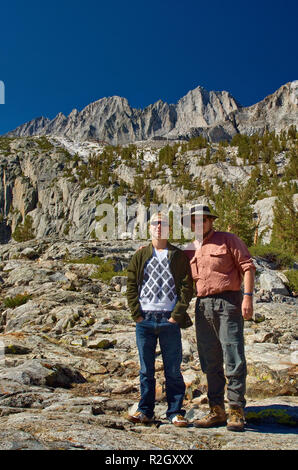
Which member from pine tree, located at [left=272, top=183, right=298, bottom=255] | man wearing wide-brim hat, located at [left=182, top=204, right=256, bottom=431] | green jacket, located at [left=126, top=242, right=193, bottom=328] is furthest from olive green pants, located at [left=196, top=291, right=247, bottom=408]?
pine tree, located at [left=272, top=183, right=298, bottom=255]

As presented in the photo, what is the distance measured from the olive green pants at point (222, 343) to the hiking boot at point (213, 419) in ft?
0.22

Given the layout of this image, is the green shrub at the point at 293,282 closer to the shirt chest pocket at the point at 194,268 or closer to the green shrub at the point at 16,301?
the green shrub at the point at 16,301

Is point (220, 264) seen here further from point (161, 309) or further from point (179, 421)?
point (179, 421)

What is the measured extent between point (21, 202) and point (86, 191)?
19.1 meters

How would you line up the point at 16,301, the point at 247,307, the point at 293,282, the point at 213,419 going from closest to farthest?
1. the point at 213,419
2. the point at 247,307
3. the point at 16,301
4. the point at 293,282

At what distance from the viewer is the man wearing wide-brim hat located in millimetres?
3254

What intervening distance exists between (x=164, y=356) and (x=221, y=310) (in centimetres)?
79

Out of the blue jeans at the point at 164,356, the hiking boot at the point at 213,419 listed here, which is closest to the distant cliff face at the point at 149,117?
the blue jeans at the point at 164,356

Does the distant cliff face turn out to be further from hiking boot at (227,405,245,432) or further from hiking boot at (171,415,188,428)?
hiking boot at (171,415,188,428)

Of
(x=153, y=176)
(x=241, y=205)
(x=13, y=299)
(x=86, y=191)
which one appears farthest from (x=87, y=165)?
(x=13, y=299)

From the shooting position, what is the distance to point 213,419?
323 centimetres

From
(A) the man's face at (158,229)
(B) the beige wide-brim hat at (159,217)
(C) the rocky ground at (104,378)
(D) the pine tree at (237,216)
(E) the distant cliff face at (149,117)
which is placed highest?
(E) the distant cliff face at (149,117)

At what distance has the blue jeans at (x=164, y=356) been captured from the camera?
11.1 ft

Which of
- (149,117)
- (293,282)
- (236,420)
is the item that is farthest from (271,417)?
(149,117)
